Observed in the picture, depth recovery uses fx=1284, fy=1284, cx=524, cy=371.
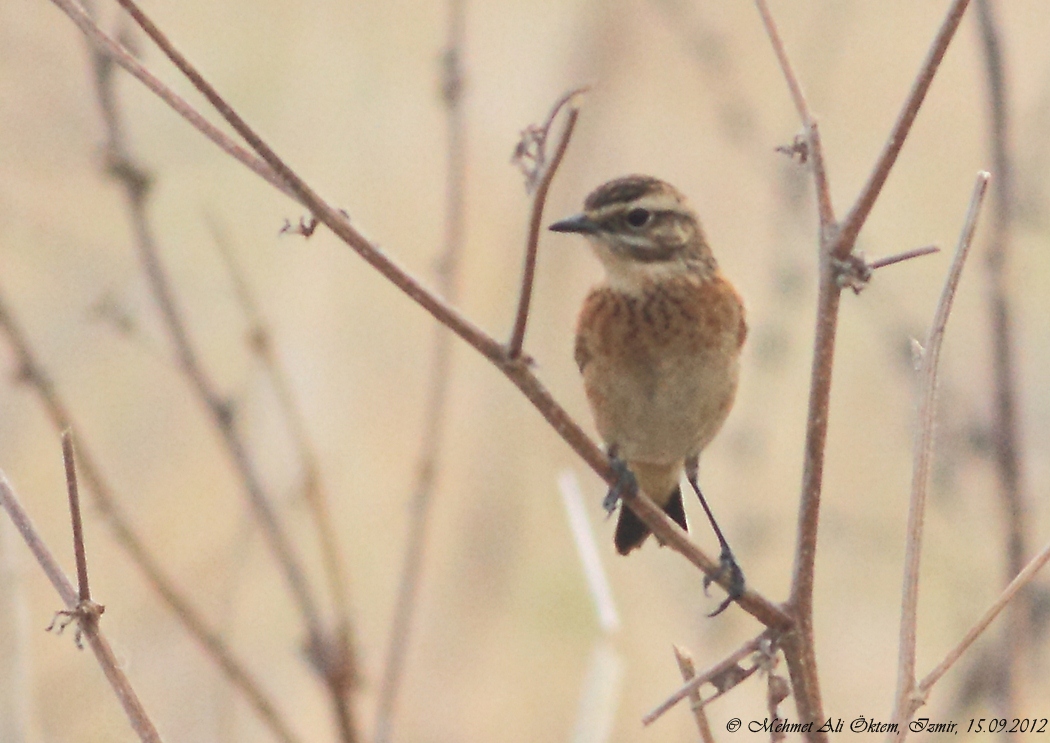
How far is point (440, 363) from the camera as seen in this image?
3277 millimetres

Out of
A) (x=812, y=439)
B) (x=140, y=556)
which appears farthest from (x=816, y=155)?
(x=140, y=556)

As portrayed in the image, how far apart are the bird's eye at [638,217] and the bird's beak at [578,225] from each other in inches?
4.6

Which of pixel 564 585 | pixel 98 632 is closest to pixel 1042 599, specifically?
pixel 98 632

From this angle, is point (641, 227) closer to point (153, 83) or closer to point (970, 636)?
point (970, 636)

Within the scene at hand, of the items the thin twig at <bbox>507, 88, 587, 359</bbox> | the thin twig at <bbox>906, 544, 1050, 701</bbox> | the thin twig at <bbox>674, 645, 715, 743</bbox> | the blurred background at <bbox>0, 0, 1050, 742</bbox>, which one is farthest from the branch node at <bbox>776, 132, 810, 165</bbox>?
the blurred background at <bbox>0, 0, 1050, 742</bbox>

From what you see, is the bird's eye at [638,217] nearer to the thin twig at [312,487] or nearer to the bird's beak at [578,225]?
the bird's beak at [578,225]

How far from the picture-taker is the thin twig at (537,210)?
168cm

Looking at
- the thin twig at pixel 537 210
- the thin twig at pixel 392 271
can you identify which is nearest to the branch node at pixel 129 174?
the thin twig at pixel 392 271

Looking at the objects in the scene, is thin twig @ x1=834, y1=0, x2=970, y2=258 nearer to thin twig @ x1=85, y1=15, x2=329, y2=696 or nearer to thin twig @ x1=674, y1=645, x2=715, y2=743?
thin twig @ x1=674, y1=645, x2=715, y2=743

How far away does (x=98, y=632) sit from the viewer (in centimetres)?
204

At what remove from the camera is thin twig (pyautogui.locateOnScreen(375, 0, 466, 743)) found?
3115 mm

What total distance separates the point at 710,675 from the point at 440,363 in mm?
1384

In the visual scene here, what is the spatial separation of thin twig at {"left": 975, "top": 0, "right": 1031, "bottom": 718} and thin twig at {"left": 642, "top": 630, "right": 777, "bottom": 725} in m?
1.25

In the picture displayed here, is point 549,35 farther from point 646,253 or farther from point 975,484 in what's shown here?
point 646,253
